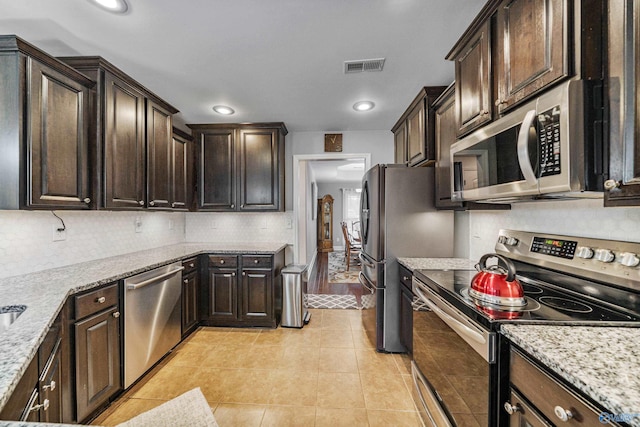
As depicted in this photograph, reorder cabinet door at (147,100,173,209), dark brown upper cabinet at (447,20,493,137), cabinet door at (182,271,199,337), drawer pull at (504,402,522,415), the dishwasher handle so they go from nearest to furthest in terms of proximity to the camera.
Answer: drawer pull at (504,402,522,415) → dark brown upper cabinet at (447,20,493,137) → the dishwasher handle → cabinet door at (147,100,173,209) → cabinet door at (182,271,199,337)

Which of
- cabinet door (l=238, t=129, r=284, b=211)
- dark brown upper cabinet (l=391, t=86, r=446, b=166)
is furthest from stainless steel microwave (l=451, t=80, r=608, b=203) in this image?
cabinet door (l=238, t=129, r=284, b=211)

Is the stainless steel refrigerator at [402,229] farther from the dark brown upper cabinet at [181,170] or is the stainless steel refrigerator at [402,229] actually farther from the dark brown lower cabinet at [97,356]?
the dark brown upper cabinet at [181,170]

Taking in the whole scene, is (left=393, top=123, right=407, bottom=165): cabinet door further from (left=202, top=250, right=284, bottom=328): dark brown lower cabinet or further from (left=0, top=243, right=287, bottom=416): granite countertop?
(left=0, top=243, right=287, bottom=416): granite countertop

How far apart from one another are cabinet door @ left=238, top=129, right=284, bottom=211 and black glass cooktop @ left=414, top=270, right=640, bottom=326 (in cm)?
232

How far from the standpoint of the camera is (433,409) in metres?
1.45

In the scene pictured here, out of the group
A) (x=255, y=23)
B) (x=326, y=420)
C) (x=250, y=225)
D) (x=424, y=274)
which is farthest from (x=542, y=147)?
(x=250, y=225)

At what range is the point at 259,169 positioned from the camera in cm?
327

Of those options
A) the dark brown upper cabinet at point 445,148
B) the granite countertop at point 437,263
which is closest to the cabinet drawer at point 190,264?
the granite countertop at point 437,263

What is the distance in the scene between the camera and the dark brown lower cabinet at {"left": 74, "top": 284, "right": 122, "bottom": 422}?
150 cm

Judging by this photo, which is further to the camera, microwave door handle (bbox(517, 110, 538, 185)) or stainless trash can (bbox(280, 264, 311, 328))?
stainless trash can (bbox(280, 264, 311, 328))

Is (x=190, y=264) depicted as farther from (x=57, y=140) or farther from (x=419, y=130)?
(x=419, y=130)

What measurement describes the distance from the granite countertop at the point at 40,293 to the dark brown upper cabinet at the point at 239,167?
85 cm

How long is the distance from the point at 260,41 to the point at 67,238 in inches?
82.0

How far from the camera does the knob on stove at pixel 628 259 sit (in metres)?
1.03
